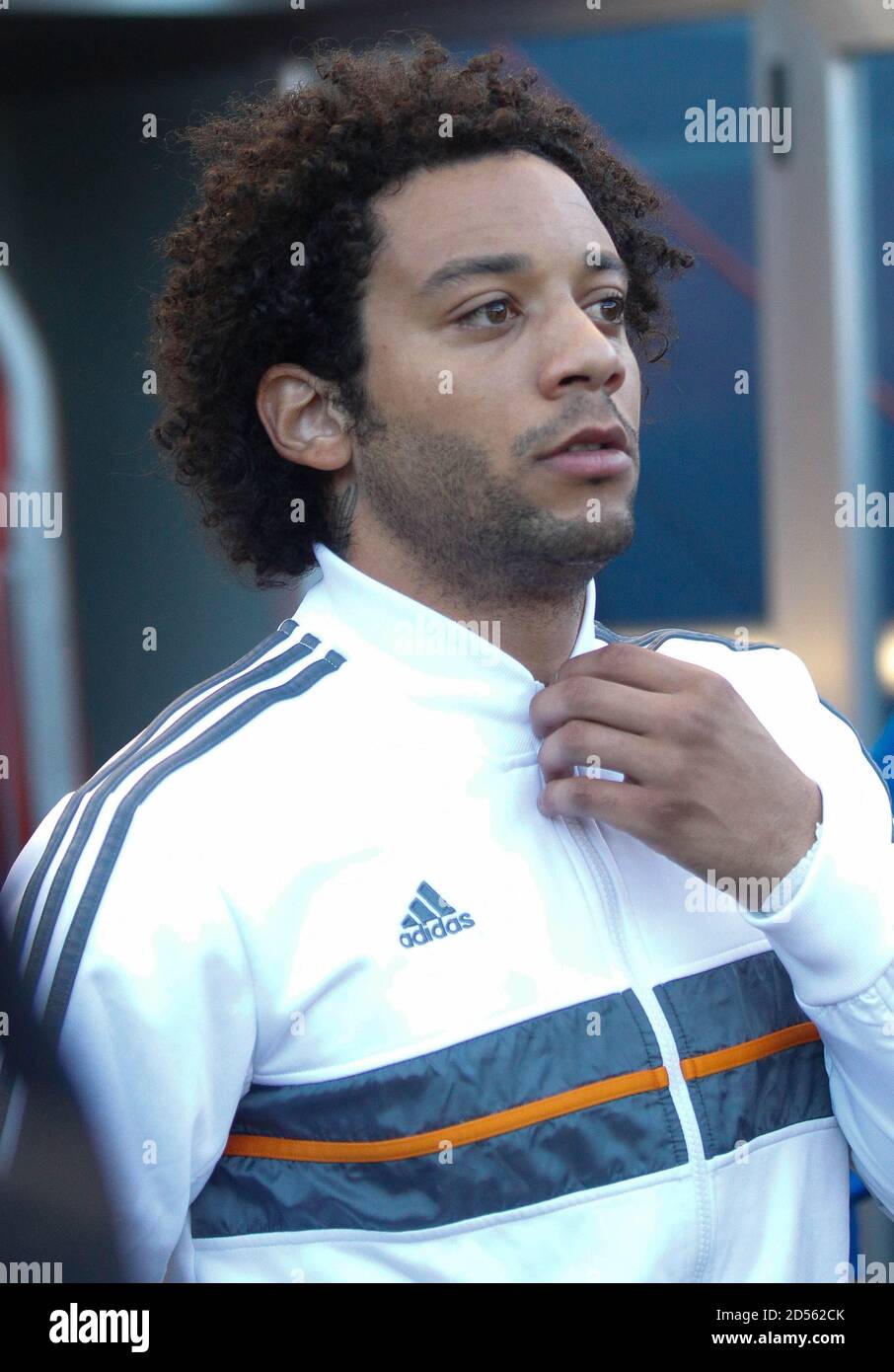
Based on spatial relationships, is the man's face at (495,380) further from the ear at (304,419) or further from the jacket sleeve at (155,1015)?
the jacket sleeve at (155,1015)

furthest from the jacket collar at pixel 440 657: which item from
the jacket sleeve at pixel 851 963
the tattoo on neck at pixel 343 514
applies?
the jacket sleeve at pixel 851 963

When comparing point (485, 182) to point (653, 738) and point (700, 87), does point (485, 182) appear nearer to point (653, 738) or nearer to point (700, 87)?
point (653, 738)

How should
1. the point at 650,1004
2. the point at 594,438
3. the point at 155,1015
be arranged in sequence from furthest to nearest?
the point at 594,438 → the point at 650,1004 → the point at 155,1015

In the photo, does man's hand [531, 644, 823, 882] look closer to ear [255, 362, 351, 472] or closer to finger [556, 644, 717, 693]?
finger [556, 644, 717, 693]

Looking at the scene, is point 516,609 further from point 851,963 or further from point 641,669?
point 851,963

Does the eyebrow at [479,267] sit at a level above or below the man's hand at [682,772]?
above

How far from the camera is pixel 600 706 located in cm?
118

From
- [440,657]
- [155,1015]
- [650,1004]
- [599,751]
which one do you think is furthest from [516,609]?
[155,1015]

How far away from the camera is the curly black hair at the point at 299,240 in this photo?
1.42 meters

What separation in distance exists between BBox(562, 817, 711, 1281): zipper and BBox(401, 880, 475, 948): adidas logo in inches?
4.9

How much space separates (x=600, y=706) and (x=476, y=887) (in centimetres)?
17

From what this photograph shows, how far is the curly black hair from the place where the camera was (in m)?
1.42

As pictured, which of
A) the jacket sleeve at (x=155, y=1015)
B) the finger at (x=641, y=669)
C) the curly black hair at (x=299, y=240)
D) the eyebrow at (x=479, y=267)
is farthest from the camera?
the curly black hair at (x=299, y=240)

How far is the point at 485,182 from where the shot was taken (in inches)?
53.8
